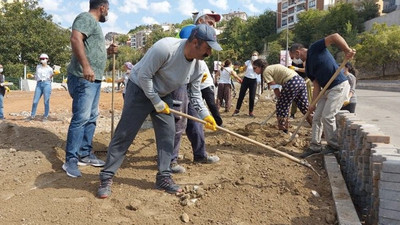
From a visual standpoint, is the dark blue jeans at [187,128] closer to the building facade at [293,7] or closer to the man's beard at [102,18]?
the man's beard at [102,18]

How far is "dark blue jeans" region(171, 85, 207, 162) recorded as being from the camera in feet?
12.1

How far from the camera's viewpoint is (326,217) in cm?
272

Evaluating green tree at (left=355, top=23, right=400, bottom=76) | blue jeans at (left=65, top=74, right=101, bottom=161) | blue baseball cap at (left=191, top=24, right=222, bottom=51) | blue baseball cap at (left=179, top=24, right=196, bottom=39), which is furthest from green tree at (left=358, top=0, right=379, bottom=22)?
blue baseball cap at (left=191, top=24, right=222, bottom=51)

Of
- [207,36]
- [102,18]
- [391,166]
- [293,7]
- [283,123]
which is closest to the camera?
[391,166]

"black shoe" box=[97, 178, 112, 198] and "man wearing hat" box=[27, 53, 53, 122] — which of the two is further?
"man wearing hat" box=[27, 53, 53, 122]

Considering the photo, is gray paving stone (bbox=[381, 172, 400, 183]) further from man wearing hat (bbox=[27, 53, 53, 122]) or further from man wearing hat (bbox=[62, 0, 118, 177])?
man wearing hat (bbox=[27, 53, 53, 122])

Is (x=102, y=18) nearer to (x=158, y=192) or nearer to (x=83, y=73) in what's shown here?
(x=83, y=73)

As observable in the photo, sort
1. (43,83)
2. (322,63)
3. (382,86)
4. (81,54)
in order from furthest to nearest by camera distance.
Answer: (382,86) → (43,83) → (322,63) → (81,54)

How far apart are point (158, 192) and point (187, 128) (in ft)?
3.13

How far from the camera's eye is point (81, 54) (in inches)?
136

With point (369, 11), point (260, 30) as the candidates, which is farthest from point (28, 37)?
point (260, 30)

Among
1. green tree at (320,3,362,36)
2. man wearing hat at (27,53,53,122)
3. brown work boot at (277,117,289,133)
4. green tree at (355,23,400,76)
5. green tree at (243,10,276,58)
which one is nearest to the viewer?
brown work boot at (277,117,289,133)

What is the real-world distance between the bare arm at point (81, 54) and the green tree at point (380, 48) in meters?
35.2

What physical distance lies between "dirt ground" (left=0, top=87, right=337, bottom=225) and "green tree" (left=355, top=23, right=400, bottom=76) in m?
33.6
